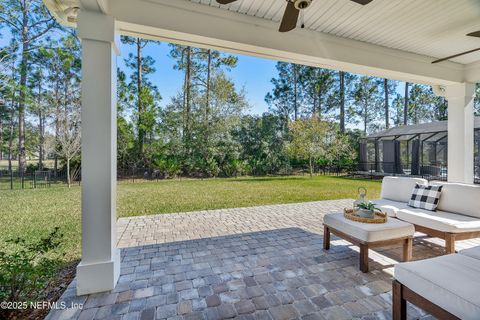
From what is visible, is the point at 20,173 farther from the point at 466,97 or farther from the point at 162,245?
the point at 466,97

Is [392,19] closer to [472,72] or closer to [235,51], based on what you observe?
[235,51]

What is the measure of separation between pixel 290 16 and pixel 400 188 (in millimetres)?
3740

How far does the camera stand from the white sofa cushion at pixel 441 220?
2.94m

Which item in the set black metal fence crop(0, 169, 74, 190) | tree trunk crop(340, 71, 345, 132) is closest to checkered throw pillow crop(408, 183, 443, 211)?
black metal fence crop(0, 169, 74, 190)

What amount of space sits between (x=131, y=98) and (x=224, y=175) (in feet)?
22.5

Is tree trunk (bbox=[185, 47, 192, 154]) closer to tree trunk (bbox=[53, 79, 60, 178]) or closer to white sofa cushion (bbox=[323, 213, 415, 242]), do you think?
tree trunk (bbox=[53, 79, 60, 178])

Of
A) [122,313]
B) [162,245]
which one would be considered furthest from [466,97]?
[122,313]

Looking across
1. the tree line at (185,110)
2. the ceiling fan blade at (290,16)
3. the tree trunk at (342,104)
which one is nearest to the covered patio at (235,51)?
the ceiling fan blade at (290,16)

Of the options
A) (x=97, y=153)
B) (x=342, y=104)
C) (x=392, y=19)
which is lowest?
(x=97, y=153)

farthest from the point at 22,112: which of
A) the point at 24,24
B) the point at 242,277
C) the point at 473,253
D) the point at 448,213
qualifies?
the point at 448,213

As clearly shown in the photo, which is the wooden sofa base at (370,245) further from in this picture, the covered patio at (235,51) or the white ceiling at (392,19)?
the white ceiling at (392,19)

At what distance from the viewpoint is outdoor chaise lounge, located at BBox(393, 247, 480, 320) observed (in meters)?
1.40

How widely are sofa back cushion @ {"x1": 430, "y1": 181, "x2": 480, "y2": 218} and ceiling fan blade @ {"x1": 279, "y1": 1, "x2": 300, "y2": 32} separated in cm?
354

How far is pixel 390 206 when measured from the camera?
12.7 ft
